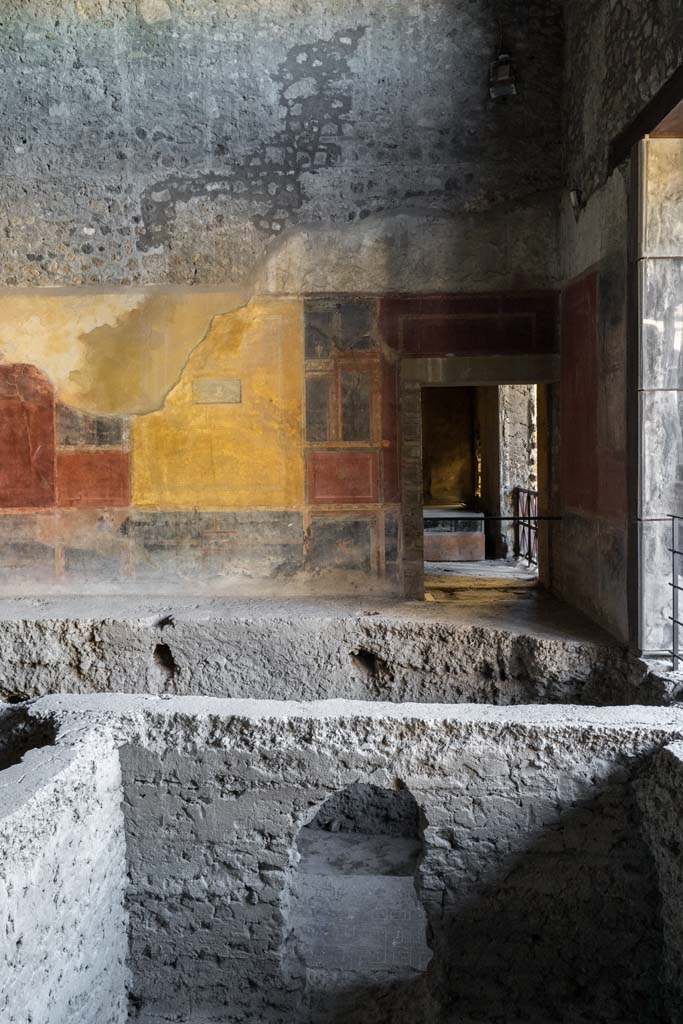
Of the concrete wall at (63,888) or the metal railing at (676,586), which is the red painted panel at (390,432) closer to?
the metal railing at (676,586)

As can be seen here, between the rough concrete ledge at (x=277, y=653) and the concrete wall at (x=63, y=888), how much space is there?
2519 millimetres

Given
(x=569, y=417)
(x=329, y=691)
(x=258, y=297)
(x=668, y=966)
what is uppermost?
(x=258, y=297)

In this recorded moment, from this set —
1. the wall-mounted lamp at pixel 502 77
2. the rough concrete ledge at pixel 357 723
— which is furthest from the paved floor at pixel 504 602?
the wall-mounted lamp at pixel 502 77

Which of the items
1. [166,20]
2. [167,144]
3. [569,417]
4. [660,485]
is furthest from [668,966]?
[166,20]

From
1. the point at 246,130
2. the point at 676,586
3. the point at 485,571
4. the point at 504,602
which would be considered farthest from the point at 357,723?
the point at 485,571

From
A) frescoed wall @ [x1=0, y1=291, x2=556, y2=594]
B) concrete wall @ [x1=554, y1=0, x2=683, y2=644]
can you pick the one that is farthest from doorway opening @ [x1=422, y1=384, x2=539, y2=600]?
frescoed wall @ [x1=0, y1=291, x2=556, y2=594]

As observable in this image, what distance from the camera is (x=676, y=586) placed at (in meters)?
4.82

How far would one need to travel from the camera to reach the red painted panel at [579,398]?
599 cm

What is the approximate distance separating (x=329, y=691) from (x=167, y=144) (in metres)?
4.20

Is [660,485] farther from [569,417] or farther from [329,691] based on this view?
[329,691]

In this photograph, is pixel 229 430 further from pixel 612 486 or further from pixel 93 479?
pixel 612 486

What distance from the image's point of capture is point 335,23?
6.70m

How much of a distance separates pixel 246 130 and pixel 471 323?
2.21m

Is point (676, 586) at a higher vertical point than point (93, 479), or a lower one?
lower
